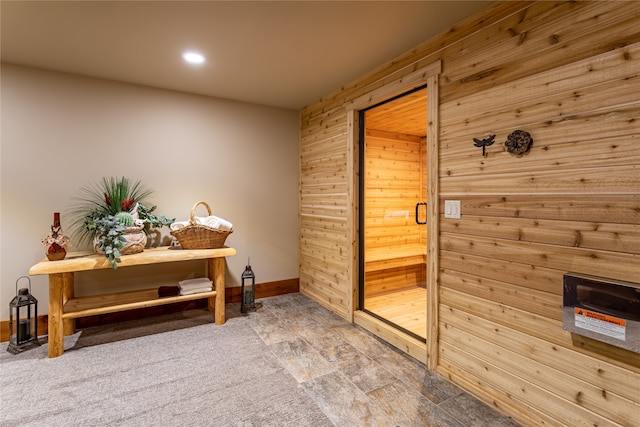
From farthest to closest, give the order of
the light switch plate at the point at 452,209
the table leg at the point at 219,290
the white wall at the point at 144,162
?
the table leg at the point at 219,290, the white wall at the point at 144,162, the light switch plate at the point at 452,209

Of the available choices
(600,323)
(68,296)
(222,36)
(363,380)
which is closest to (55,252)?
(68,296)

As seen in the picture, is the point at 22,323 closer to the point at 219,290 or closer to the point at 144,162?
the point at 219,290

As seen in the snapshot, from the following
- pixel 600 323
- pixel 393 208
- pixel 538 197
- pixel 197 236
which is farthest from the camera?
pixel 393 208

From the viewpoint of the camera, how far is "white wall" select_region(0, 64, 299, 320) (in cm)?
287

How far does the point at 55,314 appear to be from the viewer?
2.51m

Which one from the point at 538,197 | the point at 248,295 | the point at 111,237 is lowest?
the point at 248,295

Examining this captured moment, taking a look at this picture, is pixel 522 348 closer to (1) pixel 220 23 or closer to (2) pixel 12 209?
(1) pixel 220 23

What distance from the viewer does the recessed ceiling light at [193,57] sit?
8.63 feet

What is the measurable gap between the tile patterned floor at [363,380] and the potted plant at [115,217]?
1396 mm

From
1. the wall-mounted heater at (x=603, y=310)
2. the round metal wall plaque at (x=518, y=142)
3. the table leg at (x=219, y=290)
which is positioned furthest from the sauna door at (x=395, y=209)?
the wall-mounted heater at (x=603, y=310)

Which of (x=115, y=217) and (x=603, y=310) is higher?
(x=115, y=217)

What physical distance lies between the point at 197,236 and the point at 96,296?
3.69 ft

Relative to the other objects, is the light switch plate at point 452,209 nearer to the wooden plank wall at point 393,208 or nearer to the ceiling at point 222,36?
the ceiling at point 222,36

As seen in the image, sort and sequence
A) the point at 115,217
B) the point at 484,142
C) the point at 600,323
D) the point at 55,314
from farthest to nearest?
the point at 115,217, the point at 55,314, the point at 484,142, the point at 600,323
